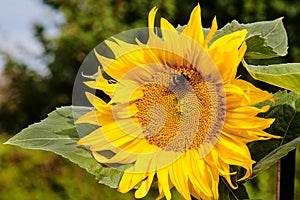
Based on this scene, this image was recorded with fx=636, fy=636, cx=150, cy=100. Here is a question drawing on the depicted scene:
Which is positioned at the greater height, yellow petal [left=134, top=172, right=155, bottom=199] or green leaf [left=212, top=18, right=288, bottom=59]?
green leaf [left=212, top=18, right=288, bottom=59]

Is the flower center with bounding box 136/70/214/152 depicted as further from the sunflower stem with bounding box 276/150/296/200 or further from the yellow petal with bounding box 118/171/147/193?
the sunflower stem with bounding box 276/150/296/200

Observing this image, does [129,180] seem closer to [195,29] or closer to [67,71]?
[195,29]

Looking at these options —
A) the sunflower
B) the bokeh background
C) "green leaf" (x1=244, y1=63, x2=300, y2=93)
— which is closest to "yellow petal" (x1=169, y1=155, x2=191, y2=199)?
the sunflower

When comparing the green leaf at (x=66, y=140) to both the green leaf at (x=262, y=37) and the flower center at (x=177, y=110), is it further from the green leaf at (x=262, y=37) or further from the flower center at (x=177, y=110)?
the green leaf at (x=262, y=37)

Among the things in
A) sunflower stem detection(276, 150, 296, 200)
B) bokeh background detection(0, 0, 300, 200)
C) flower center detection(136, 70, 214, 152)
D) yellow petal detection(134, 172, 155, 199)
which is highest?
flower center detection(136, 70, 214, 152)

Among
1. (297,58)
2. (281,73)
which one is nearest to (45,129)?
(281,73)

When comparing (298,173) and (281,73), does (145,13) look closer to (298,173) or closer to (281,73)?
(298,173)

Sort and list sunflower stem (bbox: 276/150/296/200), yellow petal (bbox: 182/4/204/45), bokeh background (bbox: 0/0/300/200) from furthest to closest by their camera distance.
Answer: bokeh background (bbox: 0/0/300/200) < sunflower stem (bbox: 276/150/296/200) < yellow petal (bbox: 182/4/204/45)

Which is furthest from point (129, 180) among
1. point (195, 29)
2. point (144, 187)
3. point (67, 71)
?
point (67, 71)
